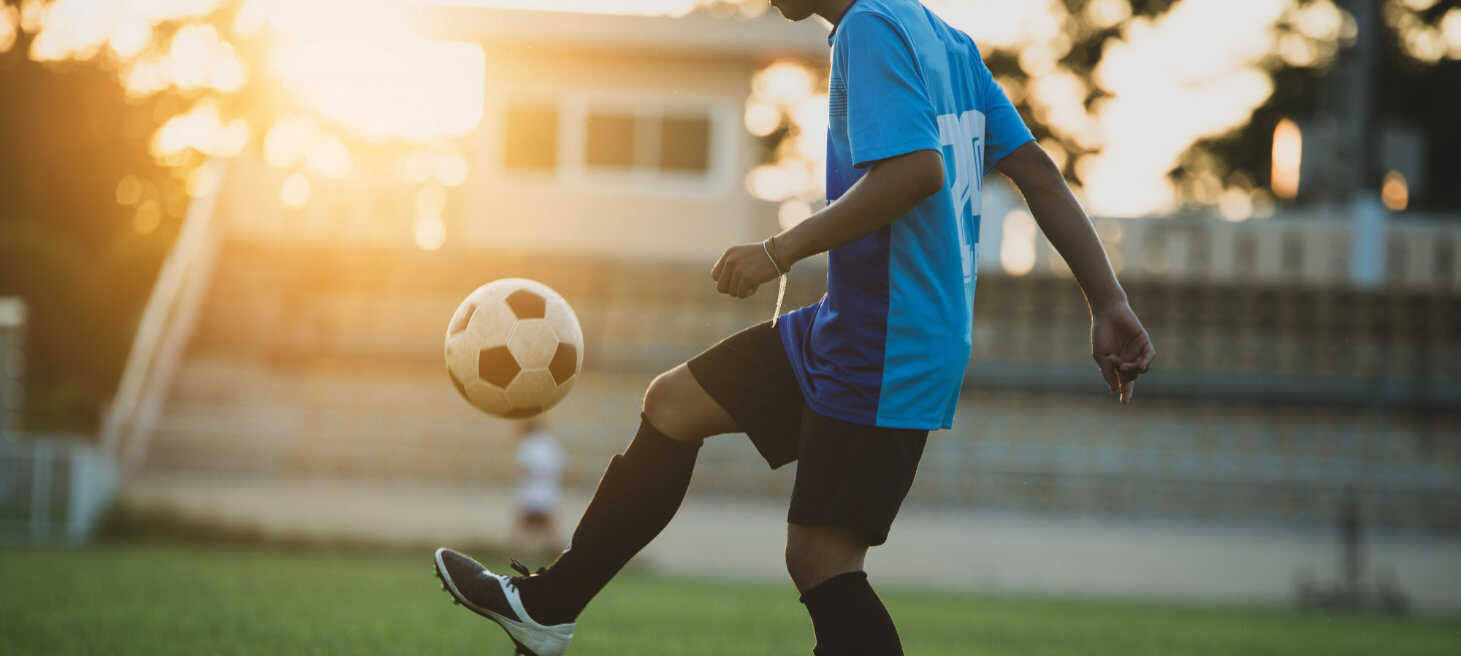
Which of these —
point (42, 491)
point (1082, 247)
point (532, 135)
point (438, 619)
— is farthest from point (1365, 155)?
point (1082, 247)

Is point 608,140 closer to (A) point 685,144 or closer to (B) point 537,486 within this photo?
(A) point 685,144

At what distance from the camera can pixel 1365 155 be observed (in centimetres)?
1888

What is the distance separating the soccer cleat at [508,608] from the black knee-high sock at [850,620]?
744 millimetres

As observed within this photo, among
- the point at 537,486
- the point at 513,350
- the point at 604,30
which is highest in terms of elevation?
the point at 604,30

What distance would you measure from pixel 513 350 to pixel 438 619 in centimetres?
403

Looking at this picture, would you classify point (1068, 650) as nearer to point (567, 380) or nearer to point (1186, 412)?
point (567, 380)

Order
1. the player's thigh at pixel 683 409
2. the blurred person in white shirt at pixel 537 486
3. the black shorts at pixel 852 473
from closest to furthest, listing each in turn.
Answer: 1. the black shorts at pixel 852 473
2. the player's thigh at pixel 683 409
3. the blurred person in white shirt at pixel 537 486

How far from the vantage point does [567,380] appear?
157 inches

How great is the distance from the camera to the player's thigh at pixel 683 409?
3451 mm

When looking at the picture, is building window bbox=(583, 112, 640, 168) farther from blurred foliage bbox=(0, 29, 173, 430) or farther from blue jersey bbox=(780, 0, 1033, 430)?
blue jersey bbox=(780, 0, 1033, 430)

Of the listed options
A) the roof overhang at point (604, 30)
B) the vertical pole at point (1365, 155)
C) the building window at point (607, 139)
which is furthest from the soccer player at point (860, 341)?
the building window at point (607, 139)

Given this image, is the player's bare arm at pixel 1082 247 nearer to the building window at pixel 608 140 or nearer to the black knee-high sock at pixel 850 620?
the black knee-high sock at pixel 850 620

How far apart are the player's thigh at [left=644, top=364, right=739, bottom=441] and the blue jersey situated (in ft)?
1.03

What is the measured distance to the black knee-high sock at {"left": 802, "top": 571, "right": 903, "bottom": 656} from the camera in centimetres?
311
